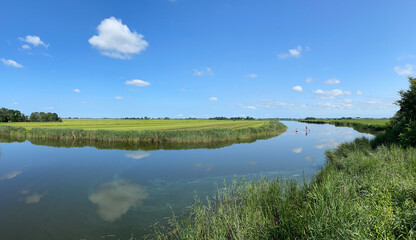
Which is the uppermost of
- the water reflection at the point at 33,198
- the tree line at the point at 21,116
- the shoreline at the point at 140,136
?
the tree line at the point at 21,116

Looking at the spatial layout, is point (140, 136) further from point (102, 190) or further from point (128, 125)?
point (128, 125)


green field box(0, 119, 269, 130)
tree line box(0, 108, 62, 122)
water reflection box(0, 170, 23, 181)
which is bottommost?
water reflection box(0, 170, 23, 181)

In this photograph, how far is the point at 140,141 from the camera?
29.3m

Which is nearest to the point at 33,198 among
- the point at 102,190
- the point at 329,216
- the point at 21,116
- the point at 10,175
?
the point at 102,190

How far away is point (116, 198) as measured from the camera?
880cm

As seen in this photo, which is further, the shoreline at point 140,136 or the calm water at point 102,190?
the shoreline at point 140,136

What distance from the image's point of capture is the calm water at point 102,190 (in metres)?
6.50

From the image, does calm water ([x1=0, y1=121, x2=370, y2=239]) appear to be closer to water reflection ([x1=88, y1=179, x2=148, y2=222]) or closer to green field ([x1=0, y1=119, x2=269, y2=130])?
water reflection ([x1=88, y1=179, x2=148, y2=222])

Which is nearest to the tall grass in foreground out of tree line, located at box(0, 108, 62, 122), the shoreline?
the shoreline

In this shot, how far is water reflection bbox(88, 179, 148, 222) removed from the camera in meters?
7.46

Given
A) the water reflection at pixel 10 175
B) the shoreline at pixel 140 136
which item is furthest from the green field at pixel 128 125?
the water reflection at pixel 10 175

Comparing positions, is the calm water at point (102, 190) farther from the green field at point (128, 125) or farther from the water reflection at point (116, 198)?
the green field at point (128, 125)

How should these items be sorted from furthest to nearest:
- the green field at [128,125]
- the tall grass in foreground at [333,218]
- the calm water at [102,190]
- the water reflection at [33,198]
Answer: the green field at [128,125] < the water reflection at [33,198] < the calm water at [102,190] < the tall grass in foreground at [333,218]

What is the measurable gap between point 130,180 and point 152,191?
278 cm
